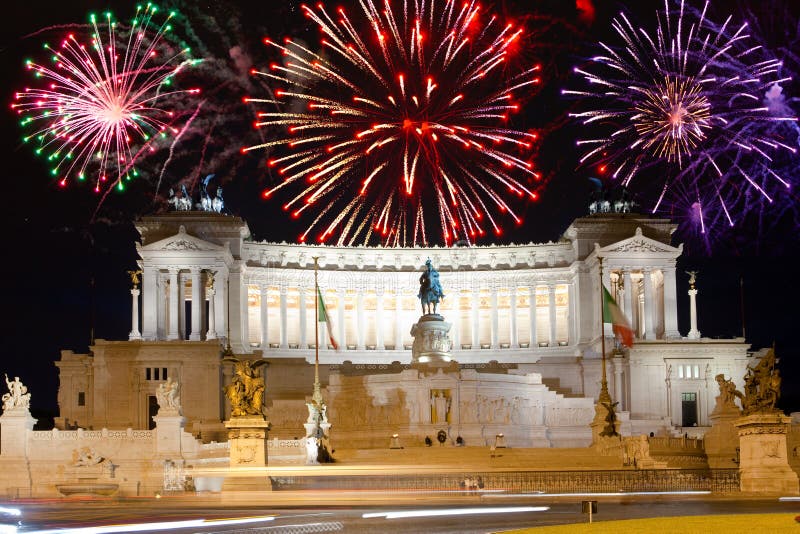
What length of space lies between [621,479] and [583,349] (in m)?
62.4

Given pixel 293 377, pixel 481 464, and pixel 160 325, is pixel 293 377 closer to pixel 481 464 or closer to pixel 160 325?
pixel 160 325

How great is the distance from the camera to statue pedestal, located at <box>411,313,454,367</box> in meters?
95.9

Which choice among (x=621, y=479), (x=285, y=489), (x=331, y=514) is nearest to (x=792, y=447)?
(x=621, y=479)

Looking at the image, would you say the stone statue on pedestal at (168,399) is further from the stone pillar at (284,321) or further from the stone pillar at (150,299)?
the stone pillar at (284,321)

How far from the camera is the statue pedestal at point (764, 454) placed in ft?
160

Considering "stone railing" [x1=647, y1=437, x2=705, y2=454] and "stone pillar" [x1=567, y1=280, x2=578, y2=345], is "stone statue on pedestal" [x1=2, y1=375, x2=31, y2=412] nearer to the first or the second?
"stone railing" [x1=647, y1=437, x2=705, y2=454]

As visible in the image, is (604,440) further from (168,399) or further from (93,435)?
(93,435)

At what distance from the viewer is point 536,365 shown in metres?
99.9

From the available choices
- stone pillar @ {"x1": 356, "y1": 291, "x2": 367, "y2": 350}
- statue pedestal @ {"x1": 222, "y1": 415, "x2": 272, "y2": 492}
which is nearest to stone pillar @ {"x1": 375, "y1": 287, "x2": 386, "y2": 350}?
stone pillar @ {"x1": 356, "y1": 291, "x2": 367, "y2": 350}

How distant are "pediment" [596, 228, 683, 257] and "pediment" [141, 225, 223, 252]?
34.9m

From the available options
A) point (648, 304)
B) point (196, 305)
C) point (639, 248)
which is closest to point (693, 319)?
point (648, 304)

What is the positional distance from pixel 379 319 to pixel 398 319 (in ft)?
6.12

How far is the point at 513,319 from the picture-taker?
117938 millimetres

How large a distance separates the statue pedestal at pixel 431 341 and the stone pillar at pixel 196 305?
2149 centimetres
